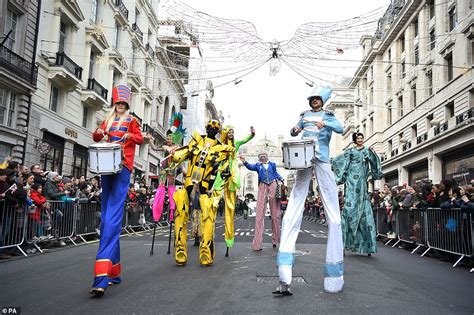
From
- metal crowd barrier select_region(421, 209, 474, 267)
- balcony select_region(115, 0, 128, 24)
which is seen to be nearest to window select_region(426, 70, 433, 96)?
balcony select_region(115, 0, 128, 24)

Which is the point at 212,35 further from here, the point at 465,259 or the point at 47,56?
the point at 47,56

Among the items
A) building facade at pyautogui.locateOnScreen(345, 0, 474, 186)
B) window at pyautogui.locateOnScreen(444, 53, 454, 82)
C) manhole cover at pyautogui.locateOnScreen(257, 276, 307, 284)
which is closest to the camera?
manhole cover at pyautogui.locateOnScreen(257, 276, 307, 284)

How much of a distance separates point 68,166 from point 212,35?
17.2 meters

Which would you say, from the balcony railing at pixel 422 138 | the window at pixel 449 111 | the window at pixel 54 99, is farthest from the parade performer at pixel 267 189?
the balcony railing at pixel 422 138

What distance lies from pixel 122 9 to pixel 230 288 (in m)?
28.5

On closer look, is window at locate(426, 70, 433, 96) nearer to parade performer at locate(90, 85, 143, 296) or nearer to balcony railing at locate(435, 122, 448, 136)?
balcony railing at locate(435, 122, 448, 136)

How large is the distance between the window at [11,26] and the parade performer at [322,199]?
17036 millimetres

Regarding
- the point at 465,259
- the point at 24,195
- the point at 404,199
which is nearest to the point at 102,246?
the point at 24,195

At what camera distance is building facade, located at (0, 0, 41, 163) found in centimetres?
1670

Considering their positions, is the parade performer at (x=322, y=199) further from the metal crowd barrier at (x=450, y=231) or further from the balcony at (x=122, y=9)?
the balcony at (x=122, y=9)

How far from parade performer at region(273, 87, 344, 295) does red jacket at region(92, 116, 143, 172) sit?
6.30 feet

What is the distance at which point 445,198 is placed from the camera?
9.00 m

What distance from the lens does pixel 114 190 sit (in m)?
4.63

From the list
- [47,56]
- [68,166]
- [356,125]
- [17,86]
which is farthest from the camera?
[356,125]
